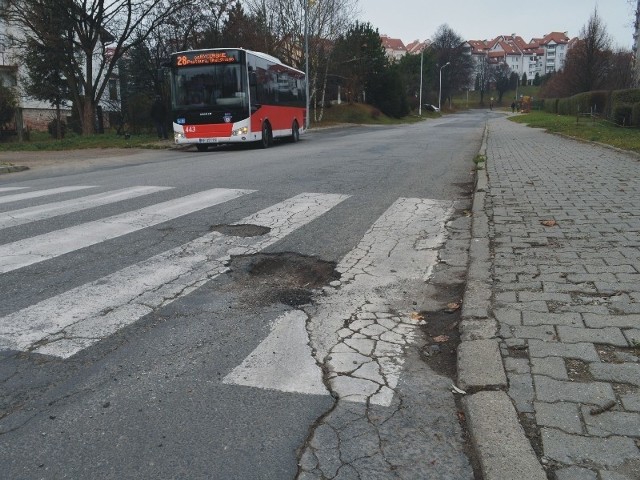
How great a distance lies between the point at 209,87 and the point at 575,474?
17657mm

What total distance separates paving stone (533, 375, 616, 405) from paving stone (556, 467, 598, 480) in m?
0.52

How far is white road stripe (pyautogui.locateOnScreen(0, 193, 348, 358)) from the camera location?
3.63 metres

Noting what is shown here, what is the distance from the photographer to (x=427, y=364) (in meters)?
3.44

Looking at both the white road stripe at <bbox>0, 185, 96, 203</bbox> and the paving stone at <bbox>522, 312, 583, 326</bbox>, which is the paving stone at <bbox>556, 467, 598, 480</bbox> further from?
the white road stripe at <bbox>0, 185, 96, 203</bbox>

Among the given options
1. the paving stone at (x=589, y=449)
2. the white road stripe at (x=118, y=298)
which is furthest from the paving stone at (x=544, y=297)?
the white road stripe at (x=118, y=298)

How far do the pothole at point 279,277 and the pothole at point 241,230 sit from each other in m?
0.84

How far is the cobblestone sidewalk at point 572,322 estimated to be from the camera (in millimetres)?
2502

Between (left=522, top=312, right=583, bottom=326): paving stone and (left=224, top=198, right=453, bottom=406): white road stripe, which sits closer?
(left=224, top=198, right=453, bottom=406): white road stripe

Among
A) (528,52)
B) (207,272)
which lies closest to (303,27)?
(207,272)

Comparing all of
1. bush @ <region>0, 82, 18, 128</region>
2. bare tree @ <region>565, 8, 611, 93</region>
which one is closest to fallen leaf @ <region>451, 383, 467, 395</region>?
bush @ <region>0, 82, 18, 128</region>

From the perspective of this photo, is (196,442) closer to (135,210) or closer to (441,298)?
(441,298)

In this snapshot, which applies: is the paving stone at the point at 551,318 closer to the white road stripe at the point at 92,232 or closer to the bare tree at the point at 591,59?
the white road stripe at the point at 92,232

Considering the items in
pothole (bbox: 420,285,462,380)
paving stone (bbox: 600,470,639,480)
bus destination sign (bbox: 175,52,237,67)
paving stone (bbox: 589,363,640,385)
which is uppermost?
bus destination sign (bbox: 175,52,237,67)

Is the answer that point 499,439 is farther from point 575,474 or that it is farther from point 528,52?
point 528,52
